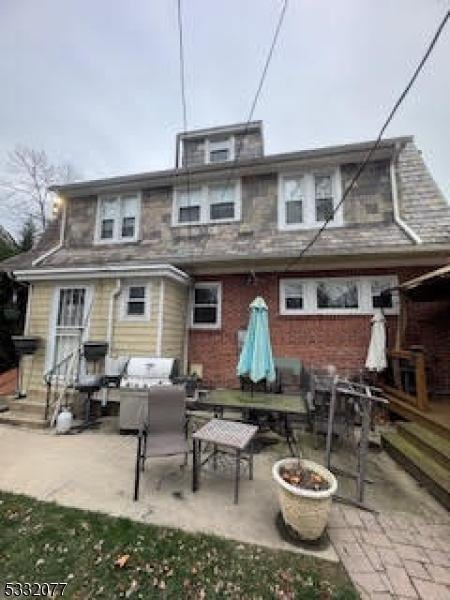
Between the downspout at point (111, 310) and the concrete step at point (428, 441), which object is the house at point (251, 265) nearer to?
the downspout at point (111, 310)

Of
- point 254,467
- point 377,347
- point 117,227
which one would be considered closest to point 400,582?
point 254,467

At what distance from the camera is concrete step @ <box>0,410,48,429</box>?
6.07 metres

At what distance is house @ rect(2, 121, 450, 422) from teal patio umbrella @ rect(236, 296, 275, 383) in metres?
1.95

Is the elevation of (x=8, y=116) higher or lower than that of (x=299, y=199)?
higher

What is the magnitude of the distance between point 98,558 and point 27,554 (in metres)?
0.64

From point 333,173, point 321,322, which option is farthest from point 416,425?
point 333,173

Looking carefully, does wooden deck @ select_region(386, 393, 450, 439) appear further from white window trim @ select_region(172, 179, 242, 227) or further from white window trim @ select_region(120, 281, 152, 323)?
white window trim @ select_region(172, 179, 242, 227)

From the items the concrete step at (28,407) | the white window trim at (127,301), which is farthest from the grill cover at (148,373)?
the concrete step at (28,407)

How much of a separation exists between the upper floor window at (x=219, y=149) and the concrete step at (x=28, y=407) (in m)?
9.62

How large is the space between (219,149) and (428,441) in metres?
11.0

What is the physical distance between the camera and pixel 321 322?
25.0 feet

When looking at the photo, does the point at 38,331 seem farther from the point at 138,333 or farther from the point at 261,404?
the point at 261,404

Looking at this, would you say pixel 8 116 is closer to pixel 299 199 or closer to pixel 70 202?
pixel 70 202

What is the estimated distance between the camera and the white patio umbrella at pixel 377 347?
6.60m
